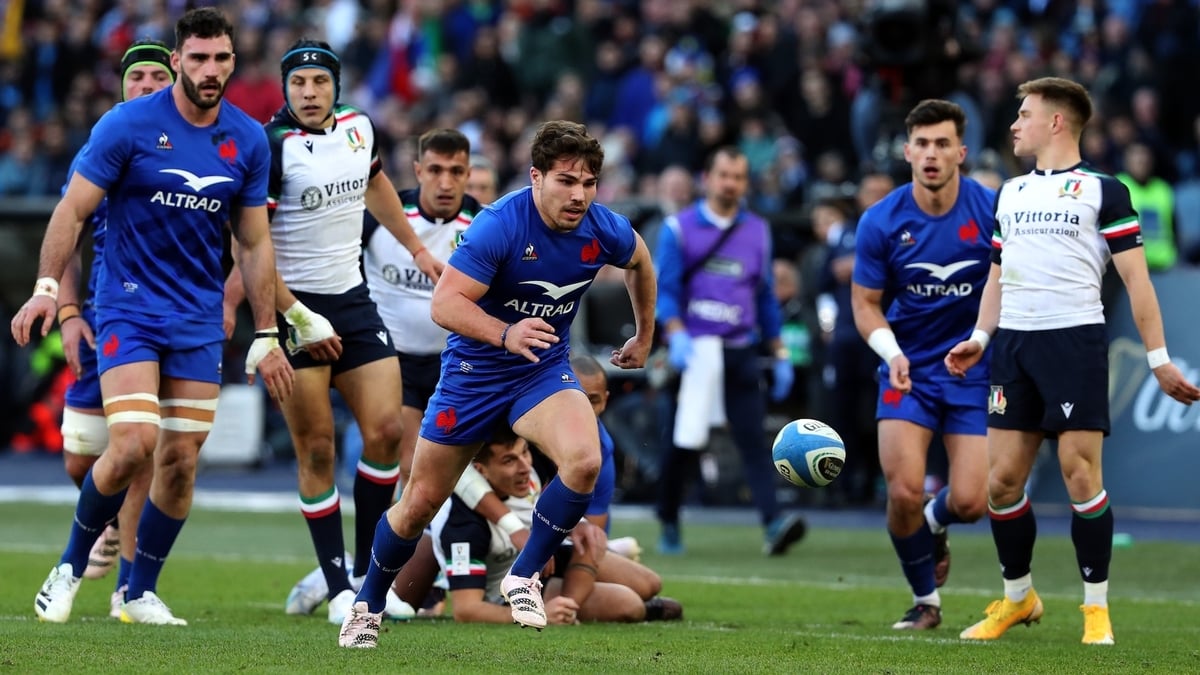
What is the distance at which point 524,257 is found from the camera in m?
7.89

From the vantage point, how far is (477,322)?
25.3 feet

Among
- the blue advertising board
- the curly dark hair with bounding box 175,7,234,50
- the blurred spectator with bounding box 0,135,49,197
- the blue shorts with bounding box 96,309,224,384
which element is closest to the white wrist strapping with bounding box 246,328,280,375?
the blue shorts with bounding box 96,309,224,384

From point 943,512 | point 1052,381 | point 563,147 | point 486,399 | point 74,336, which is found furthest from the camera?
point 943,512

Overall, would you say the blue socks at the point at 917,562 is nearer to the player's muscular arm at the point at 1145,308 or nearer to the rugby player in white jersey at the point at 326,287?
the player's muscular arm at the point at 1145,308

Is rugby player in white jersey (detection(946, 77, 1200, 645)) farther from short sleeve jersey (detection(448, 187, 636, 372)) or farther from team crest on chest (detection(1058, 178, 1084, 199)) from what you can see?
short sleeve jersey (detection(448, 187, 636, 372))

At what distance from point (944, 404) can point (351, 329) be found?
10.2 feet

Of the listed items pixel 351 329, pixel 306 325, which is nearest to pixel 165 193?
pixel 306 325

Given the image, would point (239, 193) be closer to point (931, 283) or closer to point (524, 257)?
point (524, 257)

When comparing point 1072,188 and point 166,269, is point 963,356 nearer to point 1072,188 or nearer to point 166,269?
point 1072,188

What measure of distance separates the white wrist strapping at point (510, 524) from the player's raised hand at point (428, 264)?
1.36 meters

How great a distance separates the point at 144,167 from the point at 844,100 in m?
13.1

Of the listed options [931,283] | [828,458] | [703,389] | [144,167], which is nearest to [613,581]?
[828,458]

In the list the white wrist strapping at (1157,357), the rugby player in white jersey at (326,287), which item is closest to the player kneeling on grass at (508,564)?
the rugby player in white jersey at (326,287)

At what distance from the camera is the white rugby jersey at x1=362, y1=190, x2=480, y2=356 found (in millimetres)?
10609
